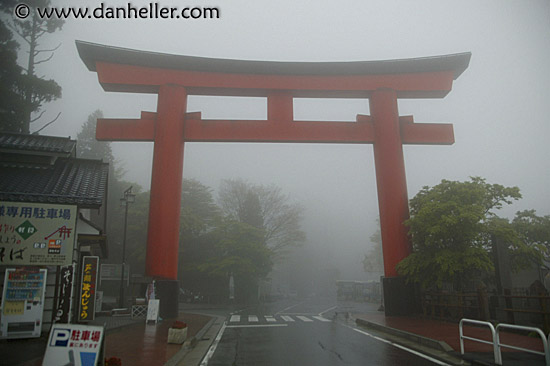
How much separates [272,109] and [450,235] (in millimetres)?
10273

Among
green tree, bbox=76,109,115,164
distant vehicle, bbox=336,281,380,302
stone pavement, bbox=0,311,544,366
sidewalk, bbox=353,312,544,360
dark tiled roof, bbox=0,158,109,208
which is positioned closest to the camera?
stone pavement, bbox=0,311,544,366

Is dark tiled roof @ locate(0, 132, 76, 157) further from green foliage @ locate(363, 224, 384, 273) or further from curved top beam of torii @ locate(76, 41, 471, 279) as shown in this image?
green foliage @ locate(363, 224, 384, 273)

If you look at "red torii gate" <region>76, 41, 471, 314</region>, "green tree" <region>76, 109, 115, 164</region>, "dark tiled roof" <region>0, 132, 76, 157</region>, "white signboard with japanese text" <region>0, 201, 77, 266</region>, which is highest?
"green tree" <region>76, 109, 115, 164</region>

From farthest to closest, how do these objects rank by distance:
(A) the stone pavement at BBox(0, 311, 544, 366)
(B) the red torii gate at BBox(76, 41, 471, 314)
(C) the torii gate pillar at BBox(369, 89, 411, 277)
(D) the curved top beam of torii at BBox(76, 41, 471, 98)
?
1. (D) the curved top beam of torii at BBox(76, 41, 471, 98)
2. (B) the red torii gate at BBox(76, 41, 471, 314)
3. (C) the torii gate pillar at BBox(369, 89, 411, 277)
4. (A) the stone pavement at BBox(0, 311, 544, 366)

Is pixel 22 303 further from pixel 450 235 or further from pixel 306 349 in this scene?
pixel 450 235

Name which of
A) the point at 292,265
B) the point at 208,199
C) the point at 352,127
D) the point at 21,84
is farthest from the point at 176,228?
the point at 292,265

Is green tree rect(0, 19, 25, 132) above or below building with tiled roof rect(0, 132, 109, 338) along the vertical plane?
above

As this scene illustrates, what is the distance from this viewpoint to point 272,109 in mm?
19766

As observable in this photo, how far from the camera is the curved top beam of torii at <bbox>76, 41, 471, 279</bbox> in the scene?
18.5 metres

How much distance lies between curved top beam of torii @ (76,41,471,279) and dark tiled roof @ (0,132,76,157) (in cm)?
366

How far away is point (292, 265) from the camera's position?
78125mm

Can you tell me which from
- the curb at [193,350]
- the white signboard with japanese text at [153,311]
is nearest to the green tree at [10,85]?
the white signboard with japanese text at [153,311]

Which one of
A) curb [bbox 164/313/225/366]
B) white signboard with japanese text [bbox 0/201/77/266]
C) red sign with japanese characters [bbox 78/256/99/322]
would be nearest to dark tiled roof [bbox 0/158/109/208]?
white signboard with japanese text [bbox 0/201/77/266]

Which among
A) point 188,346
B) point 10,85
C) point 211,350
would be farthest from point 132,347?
point 10,85
